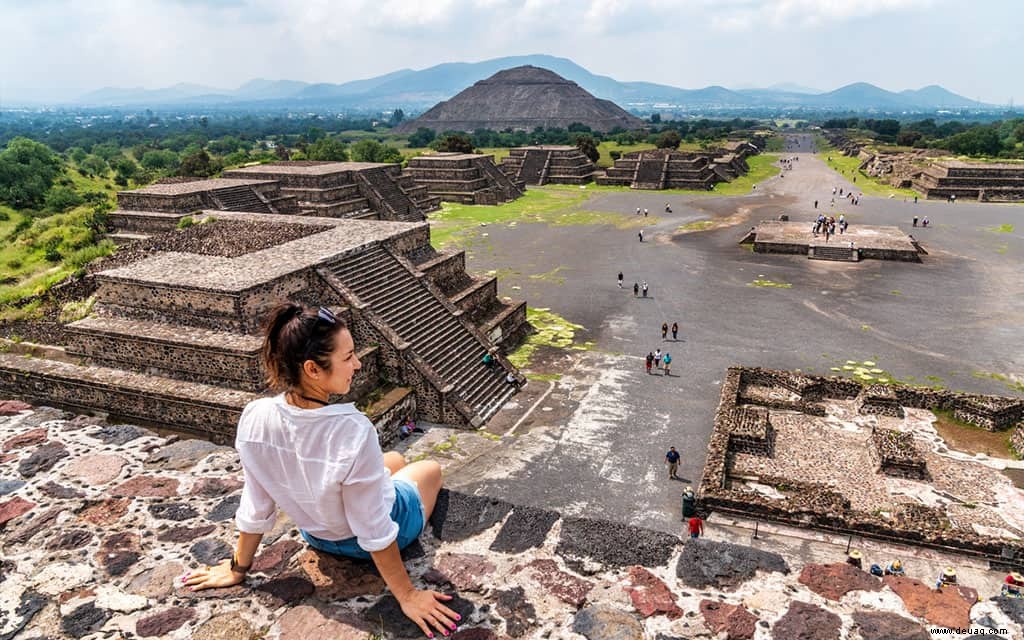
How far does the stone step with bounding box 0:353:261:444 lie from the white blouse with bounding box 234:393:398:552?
759cm

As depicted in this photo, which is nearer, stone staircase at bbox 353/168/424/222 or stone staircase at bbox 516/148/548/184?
stone staircase at bbox 353/168/424/222

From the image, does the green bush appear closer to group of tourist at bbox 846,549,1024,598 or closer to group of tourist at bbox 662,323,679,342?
group of tourist at bbox 662,323,679,342

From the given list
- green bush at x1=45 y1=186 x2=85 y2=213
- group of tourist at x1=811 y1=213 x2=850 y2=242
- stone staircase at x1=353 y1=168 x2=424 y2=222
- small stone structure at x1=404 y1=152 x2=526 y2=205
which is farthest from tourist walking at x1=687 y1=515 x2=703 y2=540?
green bush at x1=45 y1=186 x2=85 y2=213

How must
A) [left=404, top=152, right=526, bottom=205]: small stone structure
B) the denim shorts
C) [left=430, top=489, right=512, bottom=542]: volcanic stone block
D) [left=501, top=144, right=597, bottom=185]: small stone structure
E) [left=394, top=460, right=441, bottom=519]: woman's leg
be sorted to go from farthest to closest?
[left=501, top=144, right=597, bottom=185]: small stone structure < [left=404, top=152, right=526, bottom=205]: small stone structure < [left=430, top=489, right=512, bottom=542]: volcanic stone block < [left=394, top=460, right=441, bottom=519]: woman's leg < the denim shorts

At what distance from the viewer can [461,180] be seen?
4991 centimetres

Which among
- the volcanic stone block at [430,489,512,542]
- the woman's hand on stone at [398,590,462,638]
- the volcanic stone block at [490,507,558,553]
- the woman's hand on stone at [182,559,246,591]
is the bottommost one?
the volcanic stone block at [490,507,558,553]

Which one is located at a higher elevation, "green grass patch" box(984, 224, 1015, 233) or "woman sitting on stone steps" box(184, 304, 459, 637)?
"woman sitting on stone steps" box(184, 304, 459, 637)

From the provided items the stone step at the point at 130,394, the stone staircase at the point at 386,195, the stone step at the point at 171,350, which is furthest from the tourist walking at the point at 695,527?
the stone staircase at the point at 386,195

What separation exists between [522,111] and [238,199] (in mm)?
163429

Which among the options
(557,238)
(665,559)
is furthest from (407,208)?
(665,559)

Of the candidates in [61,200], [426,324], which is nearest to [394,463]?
[426,324]

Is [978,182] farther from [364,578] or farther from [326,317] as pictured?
[326,317]

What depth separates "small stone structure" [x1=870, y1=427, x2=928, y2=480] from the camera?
40.5 ft

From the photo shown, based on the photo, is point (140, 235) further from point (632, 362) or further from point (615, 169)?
point (615, 169)
